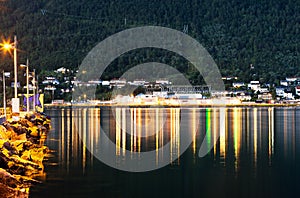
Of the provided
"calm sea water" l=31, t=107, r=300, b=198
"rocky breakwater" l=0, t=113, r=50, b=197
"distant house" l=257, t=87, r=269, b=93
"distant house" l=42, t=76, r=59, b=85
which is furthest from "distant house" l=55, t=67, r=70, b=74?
"rocky breakwater" l=0, t=113, r=50, b=197

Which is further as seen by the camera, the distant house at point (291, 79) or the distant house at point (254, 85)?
the distant house at point (291, 79)

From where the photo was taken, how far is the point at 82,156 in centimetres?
2861

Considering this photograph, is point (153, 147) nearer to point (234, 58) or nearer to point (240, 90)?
point (240, 90)

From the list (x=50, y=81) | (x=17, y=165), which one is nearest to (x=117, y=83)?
(x=50, y=81)

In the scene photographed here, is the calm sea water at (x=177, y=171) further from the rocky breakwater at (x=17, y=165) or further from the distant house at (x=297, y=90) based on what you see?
the distant house at (x=297, y=90)

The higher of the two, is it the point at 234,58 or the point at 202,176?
the point at 234,58

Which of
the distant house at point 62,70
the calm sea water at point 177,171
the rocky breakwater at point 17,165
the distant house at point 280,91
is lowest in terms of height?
the calm sea water at point 177,171

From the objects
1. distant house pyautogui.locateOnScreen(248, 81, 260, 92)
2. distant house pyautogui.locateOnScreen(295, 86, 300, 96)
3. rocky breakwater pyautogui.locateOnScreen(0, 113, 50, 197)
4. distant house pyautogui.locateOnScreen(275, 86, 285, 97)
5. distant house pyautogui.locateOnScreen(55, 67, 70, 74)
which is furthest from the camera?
distant house pyautogui.locateOnScreen(248, 81, 260, 92)

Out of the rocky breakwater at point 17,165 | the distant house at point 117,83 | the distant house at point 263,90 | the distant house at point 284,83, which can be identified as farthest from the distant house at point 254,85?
the rocky breakwater at point 17,165

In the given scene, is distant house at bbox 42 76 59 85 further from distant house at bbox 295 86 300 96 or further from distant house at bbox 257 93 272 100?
distant house at bbox 295 86 300 96

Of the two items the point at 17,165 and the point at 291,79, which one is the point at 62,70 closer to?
the point at 291,79

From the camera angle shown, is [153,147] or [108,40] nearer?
[153,147]

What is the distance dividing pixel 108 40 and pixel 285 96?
5814 centimetres

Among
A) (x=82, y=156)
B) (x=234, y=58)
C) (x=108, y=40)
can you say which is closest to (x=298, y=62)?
(x=234, y=58)
